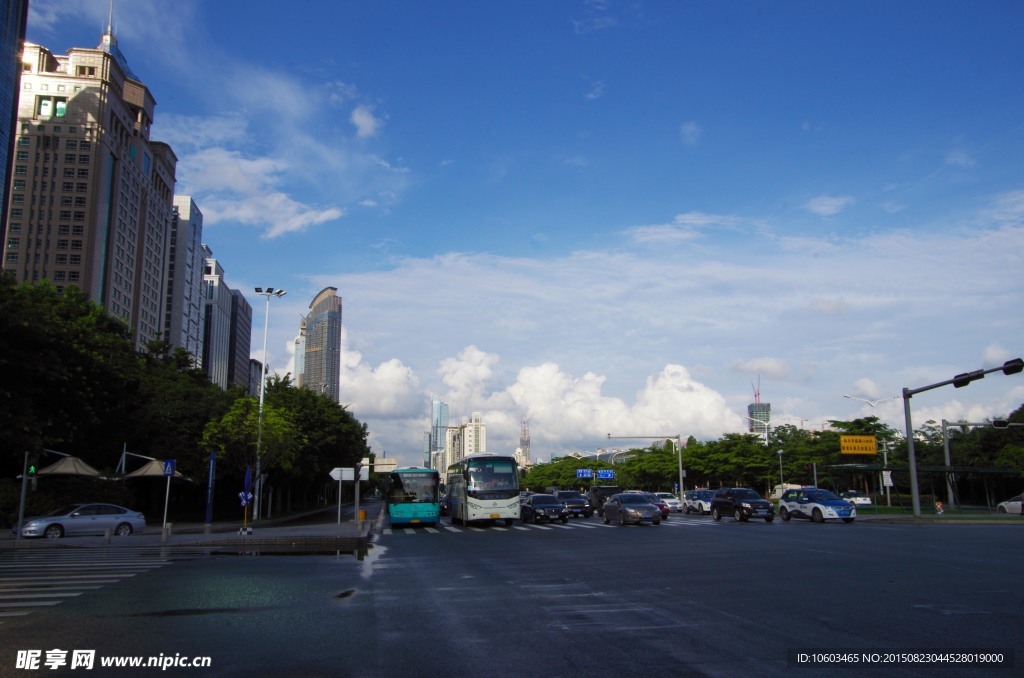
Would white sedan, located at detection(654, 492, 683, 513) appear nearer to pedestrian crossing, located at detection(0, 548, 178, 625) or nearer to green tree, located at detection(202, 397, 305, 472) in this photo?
green tree, located at detection(202, 397, 305, 472)

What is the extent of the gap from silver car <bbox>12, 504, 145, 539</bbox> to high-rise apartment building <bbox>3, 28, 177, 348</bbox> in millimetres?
98955

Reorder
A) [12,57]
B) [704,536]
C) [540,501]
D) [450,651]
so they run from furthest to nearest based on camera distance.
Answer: [12,57], [540,501], [704,536], [450,651]

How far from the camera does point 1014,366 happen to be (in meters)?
27.5

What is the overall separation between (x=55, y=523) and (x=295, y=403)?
27.4m

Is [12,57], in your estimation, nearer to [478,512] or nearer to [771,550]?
[478,512]

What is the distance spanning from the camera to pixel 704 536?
24.5 meters

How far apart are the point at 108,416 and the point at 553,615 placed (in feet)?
133

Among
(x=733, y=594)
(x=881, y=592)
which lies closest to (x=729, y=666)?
(x=733, y=594)

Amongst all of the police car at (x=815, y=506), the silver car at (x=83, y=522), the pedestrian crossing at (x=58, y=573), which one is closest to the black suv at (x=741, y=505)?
the police car at (x=815, y=506)

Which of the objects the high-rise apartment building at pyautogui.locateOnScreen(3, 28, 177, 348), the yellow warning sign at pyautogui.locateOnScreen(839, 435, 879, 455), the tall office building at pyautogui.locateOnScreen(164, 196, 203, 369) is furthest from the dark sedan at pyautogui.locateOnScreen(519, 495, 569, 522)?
the tall office building at pyautogui.locateOnScreen(164, 196, 203, 369)

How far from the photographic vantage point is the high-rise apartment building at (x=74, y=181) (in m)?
121

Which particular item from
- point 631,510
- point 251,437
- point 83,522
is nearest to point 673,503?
point 631,510

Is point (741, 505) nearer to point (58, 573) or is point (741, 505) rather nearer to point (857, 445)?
point (58, 573)

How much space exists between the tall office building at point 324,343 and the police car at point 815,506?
12936cm
